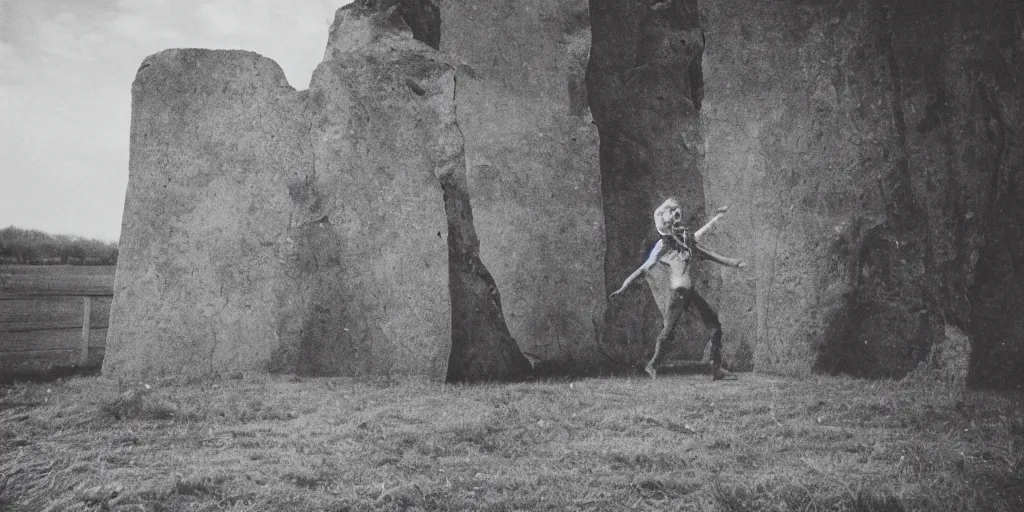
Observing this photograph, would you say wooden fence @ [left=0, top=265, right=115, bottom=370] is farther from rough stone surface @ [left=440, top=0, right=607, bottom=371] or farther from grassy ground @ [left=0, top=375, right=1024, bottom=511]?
rough stone surface @ [left=440, top=0, right=607, bottom=371]

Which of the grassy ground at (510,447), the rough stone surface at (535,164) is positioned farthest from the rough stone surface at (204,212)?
the rough stone surface at (535,164)

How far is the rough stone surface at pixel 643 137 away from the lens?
7113mm

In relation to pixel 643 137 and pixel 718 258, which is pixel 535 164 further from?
pixel 718 258

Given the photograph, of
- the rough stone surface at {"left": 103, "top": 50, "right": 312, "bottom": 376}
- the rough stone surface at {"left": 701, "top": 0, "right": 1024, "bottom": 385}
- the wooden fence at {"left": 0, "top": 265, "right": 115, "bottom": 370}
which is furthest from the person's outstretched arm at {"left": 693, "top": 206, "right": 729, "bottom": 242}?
the wooden fence at {"left": 0, "top": 265, "right": 115, "bottom": 370}

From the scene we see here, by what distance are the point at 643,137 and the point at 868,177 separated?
2.29 metres

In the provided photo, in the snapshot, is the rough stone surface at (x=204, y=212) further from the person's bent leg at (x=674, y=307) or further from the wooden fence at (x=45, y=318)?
the person's bent leg at (x=674, y=307)

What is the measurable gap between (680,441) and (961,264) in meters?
2.37

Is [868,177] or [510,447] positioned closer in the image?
[510,447]

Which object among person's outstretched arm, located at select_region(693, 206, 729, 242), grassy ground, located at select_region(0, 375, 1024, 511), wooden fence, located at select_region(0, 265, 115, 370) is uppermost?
person's outstretched arm, located at select_region(693, 206, 729, 242)

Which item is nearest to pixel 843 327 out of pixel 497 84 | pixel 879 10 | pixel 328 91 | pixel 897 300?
pixel 897 300

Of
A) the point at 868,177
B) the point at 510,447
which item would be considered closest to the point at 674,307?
the point at 868,177

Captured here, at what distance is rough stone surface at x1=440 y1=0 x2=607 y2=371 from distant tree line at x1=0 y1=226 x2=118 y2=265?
3.59m

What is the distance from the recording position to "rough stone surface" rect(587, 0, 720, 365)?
23.3 ft

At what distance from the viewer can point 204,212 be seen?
568 centimetres
